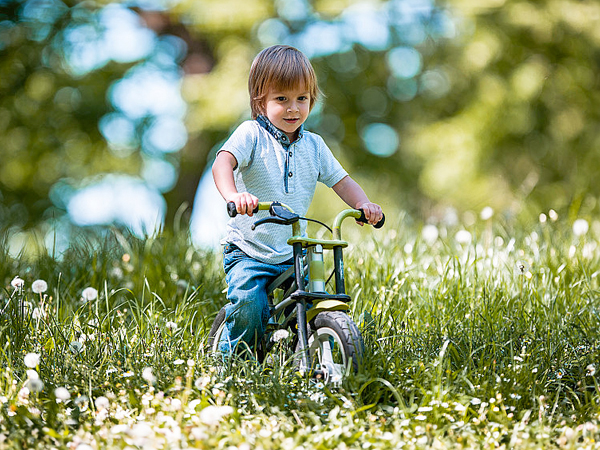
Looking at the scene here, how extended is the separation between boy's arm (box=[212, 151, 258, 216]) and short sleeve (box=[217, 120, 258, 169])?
0.08ft

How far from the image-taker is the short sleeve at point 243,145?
124 inches

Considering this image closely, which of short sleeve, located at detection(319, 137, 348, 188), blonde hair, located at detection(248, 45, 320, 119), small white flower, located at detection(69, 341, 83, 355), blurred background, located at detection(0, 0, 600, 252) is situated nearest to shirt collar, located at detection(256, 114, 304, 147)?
blonde hair, located at detection(248, 45, 320, 119)

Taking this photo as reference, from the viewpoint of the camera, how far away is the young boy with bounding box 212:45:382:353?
3.17 m

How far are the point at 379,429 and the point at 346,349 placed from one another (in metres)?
0.33

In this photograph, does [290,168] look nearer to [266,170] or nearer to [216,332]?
[266,170]

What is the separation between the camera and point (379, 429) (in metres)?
2.57

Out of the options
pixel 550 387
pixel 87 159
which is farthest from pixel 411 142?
pixel 550 387

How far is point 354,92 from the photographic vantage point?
38.0ft

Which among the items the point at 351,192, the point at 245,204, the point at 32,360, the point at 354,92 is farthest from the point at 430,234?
the point at 354,92

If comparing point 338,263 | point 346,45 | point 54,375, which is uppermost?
point 346,45

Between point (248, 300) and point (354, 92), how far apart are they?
29.0ft

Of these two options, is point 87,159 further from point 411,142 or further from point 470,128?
point 470,128

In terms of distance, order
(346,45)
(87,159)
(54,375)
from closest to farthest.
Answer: (54,375) → (346,45) → (87,159)

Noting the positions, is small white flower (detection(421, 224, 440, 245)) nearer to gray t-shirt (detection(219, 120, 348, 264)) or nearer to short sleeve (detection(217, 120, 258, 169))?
gray t-shirt (detection(219, 120, 348, 264))
